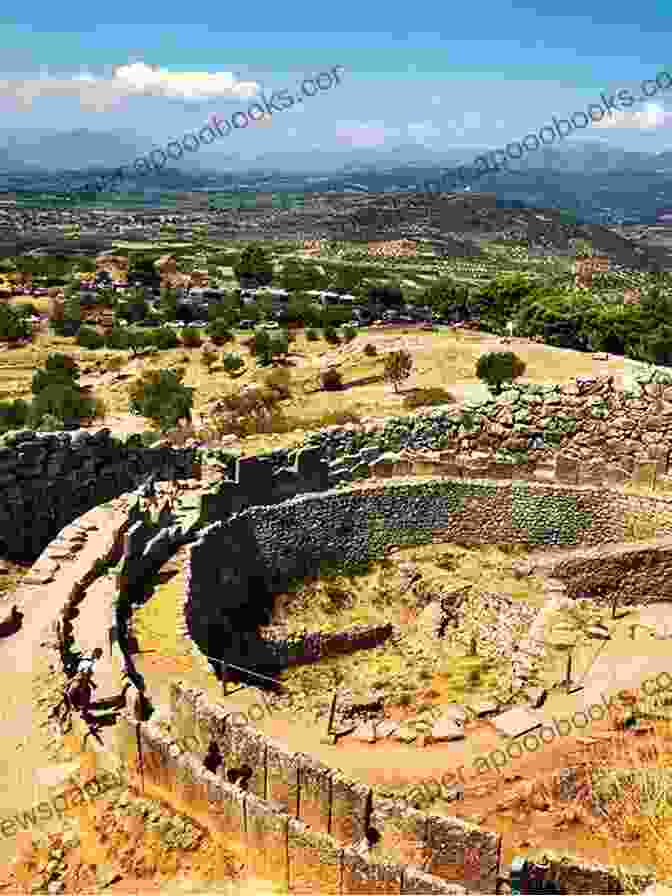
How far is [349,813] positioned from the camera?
886cm

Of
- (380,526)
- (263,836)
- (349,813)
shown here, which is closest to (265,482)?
(380,526)

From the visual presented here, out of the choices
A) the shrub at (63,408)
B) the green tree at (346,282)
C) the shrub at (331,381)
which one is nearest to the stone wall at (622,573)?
the shrub at (63,408)

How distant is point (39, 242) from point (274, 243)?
143 ft

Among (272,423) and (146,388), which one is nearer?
(272,423)

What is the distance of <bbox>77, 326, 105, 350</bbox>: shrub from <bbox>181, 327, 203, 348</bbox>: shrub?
19.5 ft

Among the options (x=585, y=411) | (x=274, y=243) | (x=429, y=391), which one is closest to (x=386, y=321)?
(x=429, y=391)

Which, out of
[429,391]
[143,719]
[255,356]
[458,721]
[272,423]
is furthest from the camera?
[255,356]

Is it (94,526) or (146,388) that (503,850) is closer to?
(94,526)

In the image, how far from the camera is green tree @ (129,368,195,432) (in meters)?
34.2

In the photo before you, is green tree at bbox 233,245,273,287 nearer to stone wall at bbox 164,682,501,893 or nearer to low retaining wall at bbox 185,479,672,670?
low retaining wall at bbox 185,479,672,670

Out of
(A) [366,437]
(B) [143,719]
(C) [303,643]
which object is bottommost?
(C) [303,643]

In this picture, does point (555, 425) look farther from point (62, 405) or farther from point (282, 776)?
point (62, 405)

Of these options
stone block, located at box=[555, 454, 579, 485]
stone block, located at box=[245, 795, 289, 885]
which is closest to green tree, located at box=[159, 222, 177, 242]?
stone block, located at box=[555, 454, 579, 485]

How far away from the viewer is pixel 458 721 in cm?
1195
